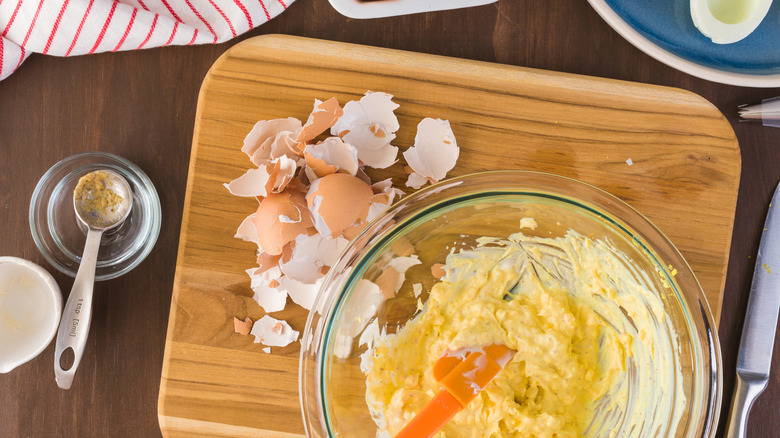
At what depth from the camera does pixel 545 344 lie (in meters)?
1.11

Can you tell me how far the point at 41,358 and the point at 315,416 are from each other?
67 cm

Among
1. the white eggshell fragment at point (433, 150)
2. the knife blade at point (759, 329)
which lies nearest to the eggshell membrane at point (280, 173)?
the white eggshell fragment at point (433, 150)

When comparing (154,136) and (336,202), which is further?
(154,136)

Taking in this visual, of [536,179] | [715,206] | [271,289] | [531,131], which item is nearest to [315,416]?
[271,289]

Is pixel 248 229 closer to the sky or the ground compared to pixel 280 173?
closer to the ground

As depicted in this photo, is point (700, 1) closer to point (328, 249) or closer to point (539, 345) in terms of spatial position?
point (539, 345)

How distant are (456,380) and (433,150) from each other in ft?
1.43

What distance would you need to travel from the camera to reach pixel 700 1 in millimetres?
1170

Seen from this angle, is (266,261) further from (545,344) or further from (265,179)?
(545,344)

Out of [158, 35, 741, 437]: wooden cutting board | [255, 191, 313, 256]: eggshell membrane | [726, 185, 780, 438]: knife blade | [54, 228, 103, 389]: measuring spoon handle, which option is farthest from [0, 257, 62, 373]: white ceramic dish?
[726, 185, 780, 438]: knife blade

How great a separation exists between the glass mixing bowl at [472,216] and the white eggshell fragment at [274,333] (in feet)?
0.52

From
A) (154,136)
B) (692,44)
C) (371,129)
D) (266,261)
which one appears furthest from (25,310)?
(692,44)

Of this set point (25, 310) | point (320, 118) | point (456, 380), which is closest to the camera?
point (456, 380)

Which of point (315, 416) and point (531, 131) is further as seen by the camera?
point (531, 131)
